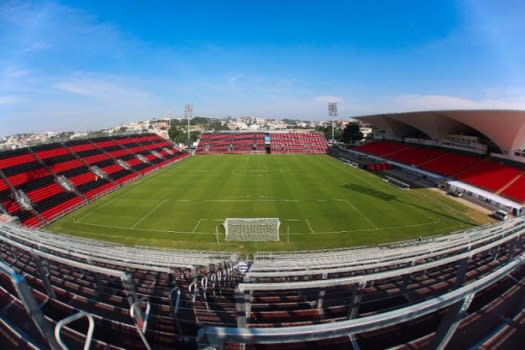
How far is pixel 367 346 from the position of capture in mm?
4242

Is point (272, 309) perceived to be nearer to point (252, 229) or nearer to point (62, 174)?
point (252, 229)

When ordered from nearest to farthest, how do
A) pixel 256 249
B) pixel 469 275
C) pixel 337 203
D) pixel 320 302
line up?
pixel 320 302
pixel 469 275
pixel 256 249
pixel 337 203

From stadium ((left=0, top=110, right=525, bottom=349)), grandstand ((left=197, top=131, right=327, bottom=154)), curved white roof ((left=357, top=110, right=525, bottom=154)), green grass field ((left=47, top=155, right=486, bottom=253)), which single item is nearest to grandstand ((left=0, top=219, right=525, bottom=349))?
stadium ((left=0, top=110, right=525, bottom=349))

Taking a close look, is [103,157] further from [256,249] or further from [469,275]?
[469,275]

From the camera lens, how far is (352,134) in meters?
68.9

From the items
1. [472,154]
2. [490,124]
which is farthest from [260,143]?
[490,124]

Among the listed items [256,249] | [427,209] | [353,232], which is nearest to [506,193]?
[427,209]

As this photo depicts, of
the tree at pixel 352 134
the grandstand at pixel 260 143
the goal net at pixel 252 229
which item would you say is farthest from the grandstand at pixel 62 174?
the tree at pixel 352 134

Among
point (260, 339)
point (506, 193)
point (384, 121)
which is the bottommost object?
point (506, 193)

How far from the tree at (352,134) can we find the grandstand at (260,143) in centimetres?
791

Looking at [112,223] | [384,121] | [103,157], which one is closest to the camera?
[112,223]

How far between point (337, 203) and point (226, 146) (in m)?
44.8

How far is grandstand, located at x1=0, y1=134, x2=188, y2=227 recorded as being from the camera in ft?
68.8

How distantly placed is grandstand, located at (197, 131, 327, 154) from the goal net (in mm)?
44656
